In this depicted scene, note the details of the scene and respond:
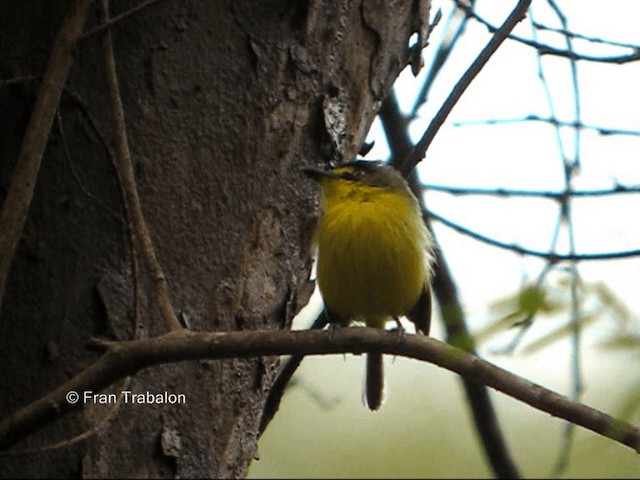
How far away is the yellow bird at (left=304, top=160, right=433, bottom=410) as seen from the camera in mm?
4082

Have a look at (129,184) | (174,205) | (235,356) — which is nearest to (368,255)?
(174,205)

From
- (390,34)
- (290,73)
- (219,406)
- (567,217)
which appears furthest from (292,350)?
(567,217)

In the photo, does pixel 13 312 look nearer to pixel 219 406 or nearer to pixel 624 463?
pixel 219 406

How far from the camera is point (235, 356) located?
94.0 inches

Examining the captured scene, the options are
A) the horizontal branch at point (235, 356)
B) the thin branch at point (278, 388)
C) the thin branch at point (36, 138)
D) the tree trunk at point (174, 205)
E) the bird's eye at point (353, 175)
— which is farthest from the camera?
the bird's eye at point (353, 175)

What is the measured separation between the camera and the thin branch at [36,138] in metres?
2.64

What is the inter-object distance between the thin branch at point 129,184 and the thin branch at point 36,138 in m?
0.09

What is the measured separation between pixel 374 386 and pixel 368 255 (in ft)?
3.30

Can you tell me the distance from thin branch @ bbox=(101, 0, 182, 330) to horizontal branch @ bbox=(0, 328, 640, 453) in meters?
0.20

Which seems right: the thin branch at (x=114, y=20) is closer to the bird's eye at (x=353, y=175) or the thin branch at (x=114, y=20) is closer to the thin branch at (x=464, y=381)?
the bird's eye at (x=353, y=175)

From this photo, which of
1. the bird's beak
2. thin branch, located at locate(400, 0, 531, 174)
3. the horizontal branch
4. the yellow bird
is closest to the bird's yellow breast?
the yellow bird

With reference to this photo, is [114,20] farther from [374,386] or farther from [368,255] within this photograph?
[374,386]

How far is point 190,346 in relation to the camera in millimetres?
2361

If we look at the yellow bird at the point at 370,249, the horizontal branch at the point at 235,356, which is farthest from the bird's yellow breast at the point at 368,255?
the horizontal branch at the point at 235,356
